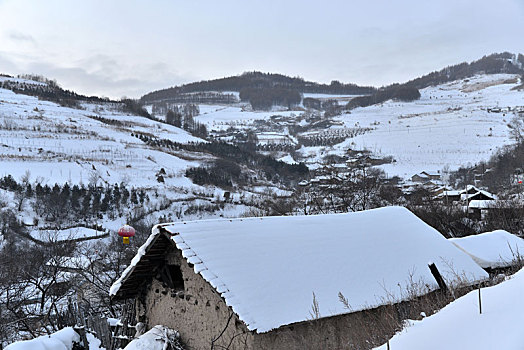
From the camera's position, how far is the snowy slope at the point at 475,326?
10.2ft

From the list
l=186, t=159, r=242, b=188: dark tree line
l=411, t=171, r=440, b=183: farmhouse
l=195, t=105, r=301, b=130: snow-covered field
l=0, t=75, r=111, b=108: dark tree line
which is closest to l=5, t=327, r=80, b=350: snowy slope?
l=186, t=159, r=242, b=188: dark tree line

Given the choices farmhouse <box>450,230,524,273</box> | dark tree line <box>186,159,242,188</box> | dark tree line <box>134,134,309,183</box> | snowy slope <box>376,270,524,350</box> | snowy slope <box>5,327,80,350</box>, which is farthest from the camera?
dark tree line <box>134,134,309,183</box>

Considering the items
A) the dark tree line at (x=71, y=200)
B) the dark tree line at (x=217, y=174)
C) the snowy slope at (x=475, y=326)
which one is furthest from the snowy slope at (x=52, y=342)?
the dark tree line at (x=217, y=174)

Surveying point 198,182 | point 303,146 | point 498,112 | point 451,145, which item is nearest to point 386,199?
point 198,182

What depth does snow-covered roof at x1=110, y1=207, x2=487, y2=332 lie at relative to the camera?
22.3ft

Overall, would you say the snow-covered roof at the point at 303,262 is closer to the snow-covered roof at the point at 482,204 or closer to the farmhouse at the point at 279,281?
the farmhouse at the point at 279,281

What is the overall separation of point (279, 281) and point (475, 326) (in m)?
4.06

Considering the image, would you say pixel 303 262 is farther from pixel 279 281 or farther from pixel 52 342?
pixel 52 342

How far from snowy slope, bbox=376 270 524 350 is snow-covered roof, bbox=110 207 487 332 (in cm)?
298

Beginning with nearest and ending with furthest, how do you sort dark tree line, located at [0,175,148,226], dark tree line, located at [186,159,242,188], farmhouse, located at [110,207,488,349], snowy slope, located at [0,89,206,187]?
farmhouse, located at [110,207,488,349]
dark tree line, located at [0,175,148,226]
snowy slope, located at [0,89,206,187]
dark tree line, located at [186,159,242,188]

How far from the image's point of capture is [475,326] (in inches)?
138

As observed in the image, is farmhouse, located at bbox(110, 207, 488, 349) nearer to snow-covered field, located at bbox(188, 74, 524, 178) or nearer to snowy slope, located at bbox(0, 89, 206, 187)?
snowy slope, located at bbox(0, 89, 206, 187)

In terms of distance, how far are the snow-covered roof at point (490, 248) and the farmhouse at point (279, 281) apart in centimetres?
568

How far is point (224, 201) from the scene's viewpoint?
172ft
